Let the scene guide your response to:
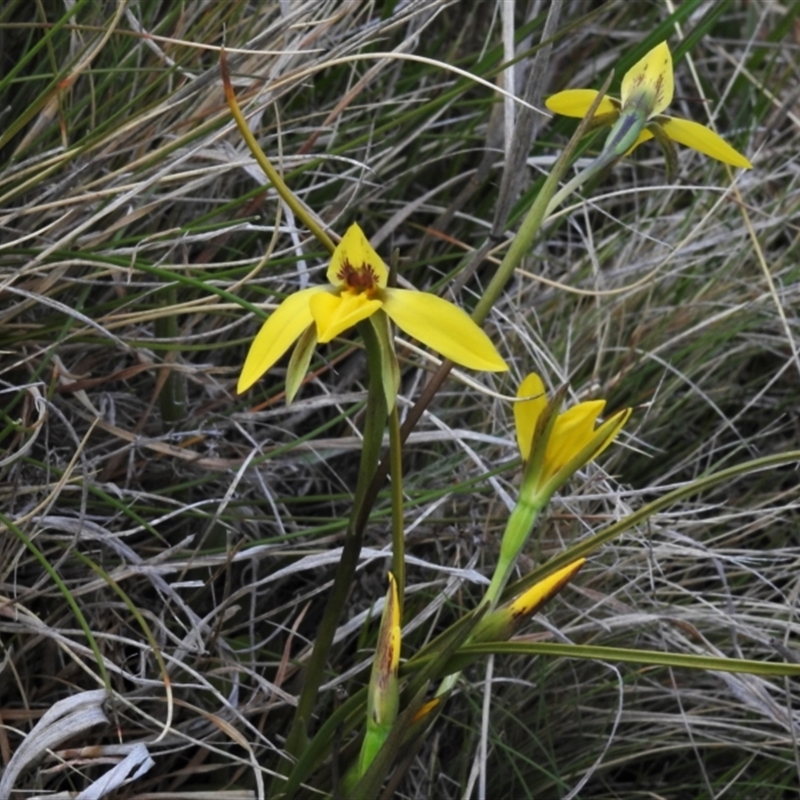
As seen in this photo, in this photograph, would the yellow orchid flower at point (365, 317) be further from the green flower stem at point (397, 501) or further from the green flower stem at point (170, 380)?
the green flower stem at point (170, 380)

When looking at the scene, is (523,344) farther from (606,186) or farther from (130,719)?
(130,719)

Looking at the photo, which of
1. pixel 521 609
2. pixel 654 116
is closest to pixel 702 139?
pixel 654 116

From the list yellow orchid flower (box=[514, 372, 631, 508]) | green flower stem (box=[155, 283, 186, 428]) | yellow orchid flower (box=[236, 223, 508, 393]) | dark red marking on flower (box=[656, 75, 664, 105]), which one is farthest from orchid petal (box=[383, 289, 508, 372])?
green flower stem (box=[155, 283, 186, 428])

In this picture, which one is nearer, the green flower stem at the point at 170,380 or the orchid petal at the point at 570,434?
the orchid petal at the point at 570,434

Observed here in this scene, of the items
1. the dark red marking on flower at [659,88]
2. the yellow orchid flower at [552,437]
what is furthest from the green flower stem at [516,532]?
the dark red marking on flower at [659,88]

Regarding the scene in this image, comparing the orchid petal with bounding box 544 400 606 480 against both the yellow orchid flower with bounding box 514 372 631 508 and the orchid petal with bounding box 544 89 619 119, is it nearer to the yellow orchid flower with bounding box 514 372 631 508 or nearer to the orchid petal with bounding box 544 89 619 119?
the yellow orchid flower with bounding box 514 372 631 508

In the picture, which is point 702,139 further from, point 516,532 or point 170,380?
point 170,380
